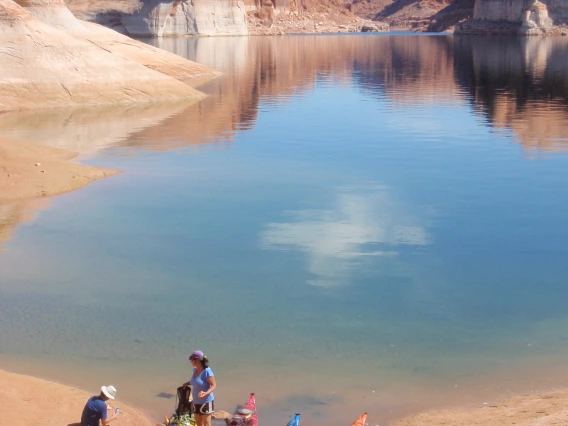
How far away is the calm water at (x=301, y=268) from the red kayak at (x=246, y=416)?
204mm

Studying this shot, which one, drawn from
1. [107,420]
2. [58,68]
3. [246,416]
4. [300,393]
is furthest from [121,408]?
[58,68]

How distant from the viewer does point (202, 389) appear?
7.38 meters

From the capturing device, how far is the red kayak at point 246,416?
24.9 feet

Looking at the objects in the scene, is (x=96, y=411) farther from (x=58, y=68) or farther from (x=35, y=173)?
(x=58, y=68)

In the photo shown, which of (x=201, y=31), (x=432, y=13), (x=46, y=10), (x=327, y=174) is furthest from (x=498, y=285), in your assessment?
(x=432, y=13)

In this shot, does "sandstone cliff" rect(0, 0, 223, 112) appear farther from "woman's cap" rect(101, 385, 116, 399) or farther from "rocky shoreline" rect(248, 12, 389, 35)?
"rocky shoreline" rect(248, 12, 389, 35)

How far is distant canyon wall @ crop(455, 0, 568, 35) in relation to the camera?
349ft

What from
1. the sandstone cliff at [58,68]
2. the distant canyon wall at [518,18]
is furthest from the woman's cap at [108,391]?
the distant canyon wall at [518,18]

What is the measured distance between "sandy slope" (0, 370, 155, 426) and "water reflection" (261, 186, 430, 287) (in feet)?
14.1

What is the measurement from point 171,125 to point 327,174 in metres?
8.79

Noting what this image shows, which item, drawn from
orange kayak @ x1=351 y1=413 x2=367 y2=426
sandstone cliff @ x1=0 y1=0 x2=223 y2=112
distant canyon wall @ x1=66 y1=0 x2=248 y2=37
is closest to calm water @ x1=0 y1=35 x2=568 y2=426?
orange kayak @ x1=351 y1=413 x2=367 y2=426

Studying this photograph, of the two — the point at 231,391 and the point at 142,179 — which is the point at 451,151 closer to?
the point at 142,179

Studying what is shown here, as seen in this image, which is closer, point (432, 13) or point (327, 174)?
point (327, 174)

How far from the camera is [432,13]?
18725 centimetres
